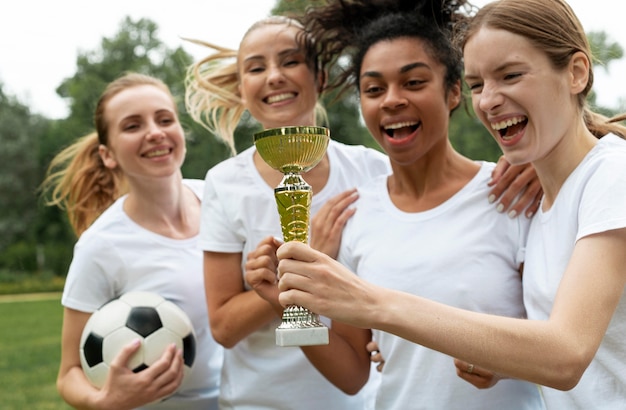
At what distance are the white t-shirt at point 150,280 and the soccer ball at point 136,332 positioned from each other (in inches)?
7.5

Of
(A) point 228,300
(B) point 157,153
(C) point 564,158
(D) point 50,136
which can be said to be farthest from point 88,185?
(D) point 50,136

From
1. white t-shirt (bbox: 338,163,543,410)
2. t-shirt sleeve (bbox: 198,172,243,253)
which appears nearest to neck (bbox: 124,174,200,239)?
t-shirt sleeve (bbox: 198,172,243,253)

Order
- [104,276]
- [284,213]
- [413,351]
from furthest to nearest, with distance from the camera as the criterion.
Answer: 1. [104,276]
2. [413,351]
3. [284,213]

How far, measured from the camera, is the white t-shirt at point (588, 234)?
2.35m

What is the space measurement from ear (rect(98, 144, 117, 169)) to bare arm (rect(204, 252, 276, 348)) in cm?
123

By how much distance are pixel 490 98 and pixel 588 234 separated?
0.55m

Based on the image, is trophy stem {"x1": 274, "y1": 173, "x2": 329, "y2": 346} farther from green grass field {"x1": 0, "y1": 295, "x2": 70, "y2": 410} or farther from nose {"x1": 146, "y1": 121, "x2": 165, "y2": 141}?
green grass field {"x1": 0, "y1": 295, "x2": 70, "y2": 410}

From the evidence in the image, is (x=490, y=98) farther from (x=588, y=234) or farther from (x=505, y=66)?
(x=588, y=234)

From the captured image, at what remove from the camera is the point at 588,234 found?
2320 millimetres

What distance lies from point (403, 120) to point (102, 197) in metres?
2.56

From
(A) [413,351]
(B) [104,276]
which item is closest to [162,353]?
(B) [104,276]

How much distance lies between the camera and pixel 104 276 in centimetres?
409

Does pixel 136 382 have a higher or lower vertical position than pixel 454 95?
lower

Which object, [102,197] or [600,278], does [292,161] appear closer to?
[600,278]
